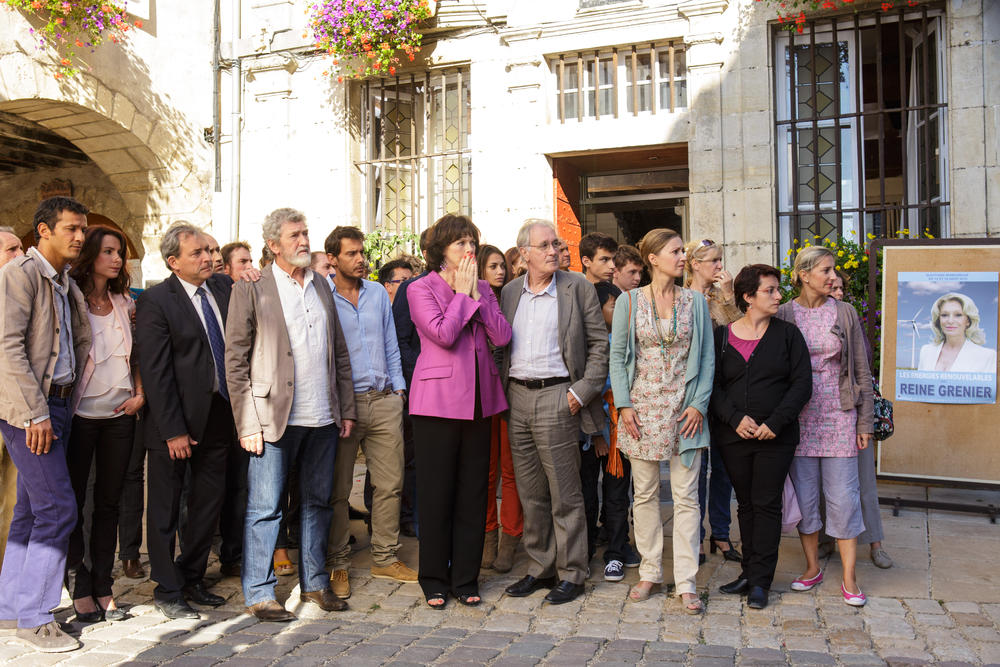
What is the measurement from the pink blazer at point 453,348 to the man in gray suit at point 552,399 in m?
0.17

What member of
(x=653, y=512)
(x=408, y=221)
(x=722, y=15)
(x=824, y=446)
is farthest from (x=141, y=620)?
(x=722, y=15)

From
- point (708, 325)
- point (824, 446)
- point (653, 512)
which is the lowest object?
point (653, 512)

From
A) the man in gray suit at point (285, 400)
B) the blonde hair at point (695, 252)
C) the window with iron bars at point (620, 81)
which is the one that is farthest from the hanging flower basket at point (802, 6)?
the man in gray suit at point (285, 400)

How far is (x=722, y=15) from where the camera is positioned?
9.02 metres

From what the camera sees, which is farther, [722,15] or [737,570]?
[722,15]

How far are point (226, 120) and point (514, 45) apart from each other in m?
4.04

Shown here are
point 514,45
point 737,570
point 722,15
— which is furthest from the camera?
point 514,45

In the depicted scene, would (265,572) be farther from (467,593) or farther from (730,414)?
(730,414)

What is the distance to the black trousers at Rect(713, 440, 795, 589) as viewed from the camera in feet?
15.0

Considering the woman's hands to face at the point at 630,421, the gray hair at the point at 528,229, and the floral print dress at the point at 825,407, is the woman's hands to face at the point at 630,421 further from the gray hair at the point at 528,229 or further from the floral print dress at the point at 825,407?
the gray hair at the point at 528,229

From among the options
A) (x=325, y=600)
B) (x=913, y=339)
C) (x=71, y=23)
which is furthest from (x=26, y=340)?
(x=71, y=23)

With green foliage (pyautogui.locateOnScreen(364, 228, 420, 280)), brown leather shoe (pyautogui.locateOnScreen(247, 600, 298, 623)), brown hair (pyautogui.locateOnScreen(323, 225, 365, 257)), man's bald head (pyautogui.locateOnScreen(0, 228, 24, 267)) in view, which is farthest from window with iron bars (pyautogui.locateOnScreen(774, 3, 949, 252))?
man's bald head (pyautogui.locateOnScreen(0, 228, 24, 267))

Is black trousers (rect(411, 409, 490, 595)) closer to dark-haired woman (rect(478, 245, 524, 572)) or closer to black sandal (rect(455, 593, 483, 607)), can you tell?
black sandal (rect(455, 593, 483, 607))

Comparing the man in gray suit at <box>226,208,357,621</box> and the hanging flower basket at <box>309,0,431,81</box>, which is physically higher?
the hanging flower basket at <box>309,0,431,81</box>
